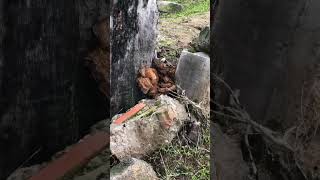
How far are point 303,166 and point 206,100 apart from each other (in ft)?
6.11

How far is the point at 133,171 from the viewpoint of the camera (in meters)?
2.30

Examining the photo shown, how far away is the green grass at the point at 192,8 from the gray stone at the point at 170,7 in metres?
0.06

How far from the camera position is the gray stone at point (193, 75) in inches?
106

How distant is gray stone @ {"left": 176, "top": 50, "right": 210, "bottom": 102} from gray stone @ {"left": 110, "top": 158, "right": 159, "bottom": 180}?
514 millimetres

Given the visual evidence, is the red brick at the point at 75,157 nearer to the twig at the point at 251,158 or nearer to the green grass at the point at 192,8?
the twig at the point at 251,158

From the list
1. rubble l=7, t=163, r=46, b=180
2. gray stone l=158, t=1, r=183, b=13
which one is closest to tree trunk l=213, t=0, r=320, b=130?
rubble l=7, t=163, r=46, b=180

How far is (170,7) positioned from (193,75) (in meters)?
1.95

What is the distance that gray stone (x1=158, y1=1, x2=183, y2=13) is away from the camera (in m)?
4.47

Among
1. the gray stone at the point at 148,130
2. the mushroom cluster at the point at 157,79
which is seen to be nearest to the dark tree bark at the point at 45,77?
the gray stone at the point at 148,130

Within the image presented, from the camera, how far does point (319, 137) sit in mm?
890

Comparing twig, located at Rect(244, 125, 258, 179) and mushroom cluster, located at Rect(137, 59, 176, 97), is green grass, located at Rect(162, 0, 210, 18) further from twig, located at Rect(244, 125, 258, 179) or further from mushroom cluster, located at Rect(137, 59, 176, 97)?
twig, located at Rect(244, 125, 258, 179)

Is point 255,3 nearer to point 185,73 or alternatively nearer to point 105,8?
point 105,8

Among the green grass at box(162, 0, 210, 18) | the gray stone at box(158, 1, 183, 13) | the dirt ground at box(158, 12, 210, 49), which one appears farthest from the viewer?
the gray stone at box(158, 1, 183, 13)

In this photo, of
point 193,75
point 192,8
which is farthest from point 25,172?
point 192,8
